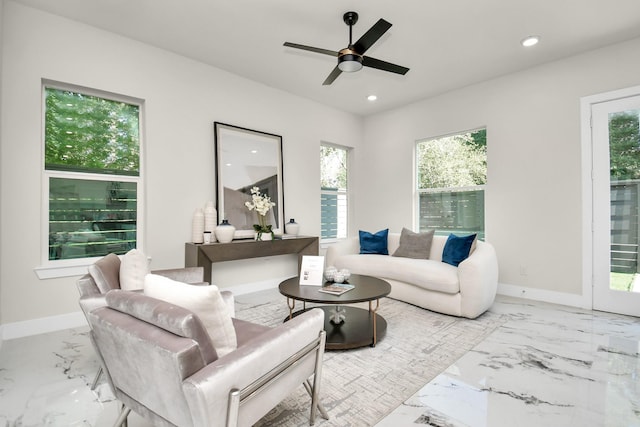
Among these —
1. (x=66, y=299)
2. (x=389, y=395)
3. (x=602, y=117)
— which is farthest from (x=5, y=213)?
(x=602, y=117)

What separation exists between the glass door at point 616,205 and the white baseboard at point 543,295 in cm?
14

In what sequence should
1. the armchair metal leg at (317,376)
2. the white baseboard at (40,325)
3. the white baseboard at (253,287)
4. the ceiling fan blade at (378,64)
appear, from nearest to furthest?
the armchair metal leg at (317,376) < the white baseboard at (40,325) < the ceiling fan blade at (378,64) < the white baseboard at (253,287)

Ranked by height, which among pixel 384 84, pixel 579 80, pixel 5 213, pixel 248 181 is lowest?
pixel 5 213

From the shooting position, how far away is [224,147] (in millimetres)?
4023

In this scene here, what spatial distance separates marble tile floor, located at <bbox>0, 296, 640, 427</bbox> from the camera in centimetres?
163

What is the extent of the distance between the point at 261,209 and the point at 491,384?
3.09 meters

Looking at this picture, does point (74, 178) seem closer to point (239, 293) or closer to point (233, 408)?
point (239, 293)

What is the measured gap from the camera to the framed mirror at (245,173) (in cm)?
399

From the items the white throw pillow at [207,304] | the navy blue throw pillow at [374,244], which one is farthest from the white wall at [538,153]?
the white throw pillow at [207,304]

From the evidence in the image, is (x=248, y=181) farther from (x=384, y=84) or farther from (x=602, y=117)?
(x=602, y=117)

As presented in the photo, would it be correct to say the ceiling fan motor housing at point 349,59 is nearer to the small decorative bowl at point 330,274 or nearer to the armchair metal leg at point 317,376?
the small decorative bowl at point 330,274

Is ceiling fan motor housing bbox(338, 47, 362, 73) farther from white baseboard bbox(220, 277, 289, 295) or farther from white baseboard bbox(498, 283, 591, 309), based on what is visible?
white baseboard bbox(498, 283, 591, 309)

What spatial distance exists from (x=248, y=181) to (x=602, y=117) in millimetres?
4213

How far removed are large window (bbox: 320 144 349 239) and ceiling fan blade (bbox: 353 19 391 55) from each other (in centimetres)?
277
